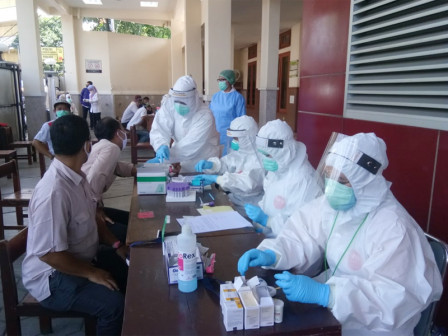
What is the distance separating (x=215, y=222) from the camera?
1721 mm

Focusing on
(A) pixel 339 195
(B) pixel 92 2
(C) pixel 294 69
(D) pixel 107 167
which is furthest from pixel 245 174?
(B) pixel 92 2

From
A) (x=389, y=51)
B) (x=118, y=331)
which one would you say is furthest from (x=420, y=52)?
(x=118, y=331)

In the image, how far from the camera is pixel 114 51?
40.1 ft

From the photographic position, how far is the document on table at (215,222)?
65.1 inches

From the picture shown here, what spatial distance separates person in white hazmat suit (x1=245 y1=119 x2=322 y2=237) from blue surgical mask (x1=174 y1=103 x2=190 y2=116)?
1.26 meters

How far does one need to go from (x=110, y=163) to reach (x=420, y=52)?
6.31ft

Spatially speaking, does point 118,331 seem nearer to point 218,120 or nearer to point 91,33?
point 218,120

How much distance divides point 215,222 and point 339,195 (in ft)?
2.17

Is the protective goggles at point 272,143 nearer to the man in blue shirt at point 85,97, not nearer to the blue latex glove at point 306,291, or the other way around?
the blue latex glove at point 306,291

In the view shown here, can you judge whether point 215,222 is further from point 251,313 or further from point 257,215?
point 251,313

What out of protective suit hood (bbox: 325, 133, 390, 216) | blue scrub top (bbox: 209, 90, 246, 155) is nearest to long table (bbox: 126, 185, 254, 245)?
protective suit hood (bbox: 325, 133, 390, 216)

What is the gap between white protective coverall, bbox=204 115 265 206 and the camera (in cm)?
238

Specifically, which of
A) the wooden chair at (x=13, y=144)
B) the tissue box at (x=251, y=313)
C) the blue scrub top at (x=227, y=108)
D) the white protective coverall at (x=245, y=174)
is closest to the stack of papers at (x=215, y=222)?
the white protective coverall at (x=245, y=174)

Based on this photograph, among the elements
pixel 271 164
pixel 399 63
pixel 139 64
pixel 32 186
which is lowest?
pixel 32 186
